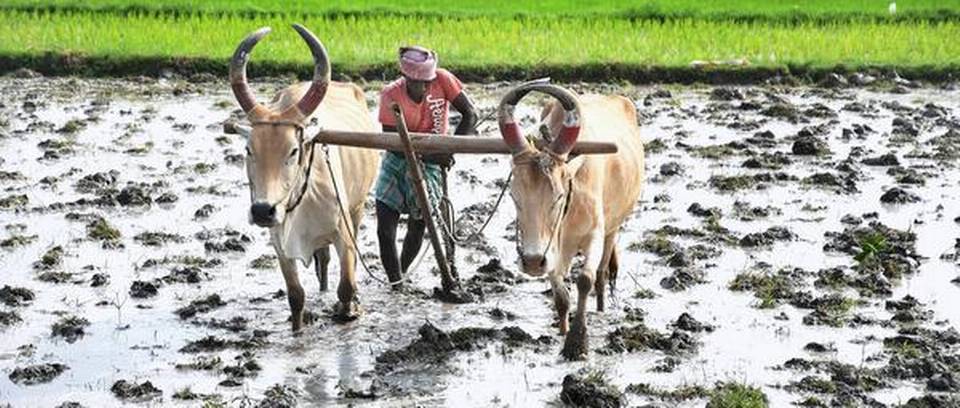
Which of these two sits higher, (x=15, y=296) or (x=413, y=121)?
(x=413, y=121)

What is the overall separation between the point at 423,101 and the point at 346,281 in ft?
3.48

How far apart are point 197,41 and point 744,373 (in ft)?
37.4

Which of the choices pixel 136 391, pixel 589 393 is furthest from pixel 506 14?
pixel 589 393

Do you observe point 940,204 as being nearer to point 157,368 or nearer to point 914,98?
point 914,98

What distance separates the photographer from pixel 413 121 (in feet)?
28.0

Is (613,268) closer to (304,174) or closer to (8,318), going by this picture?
(304,174)

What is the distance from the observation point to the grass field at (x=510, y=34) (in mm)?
17078

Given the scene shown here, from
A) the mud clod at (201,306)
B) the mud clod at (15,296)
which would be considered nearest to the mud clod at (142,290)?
the mud clod at (201,306)

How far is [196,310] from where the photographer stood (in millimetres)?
8805

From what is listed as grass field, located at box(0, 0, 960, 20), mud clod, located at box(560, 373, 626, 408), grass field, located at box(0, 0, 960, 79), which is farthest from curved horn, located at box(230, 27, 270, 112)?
grass field, located at box(0, 0, 960, 20)

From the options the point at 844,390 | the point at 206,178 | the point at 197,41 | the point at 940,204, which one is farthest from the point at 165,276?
the point at 197,41

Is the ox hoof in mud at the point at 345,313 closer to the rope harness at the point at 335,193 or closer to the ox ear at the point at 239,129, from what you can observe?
the rope harness at the point at 335,193

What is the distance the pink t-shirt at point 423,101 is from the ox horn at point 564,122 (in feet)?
4.42

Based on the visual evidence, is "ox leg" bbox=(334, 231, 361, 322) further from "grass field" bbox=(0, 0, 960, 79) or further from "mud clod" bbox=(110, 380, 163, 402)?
"grass field" bbox=(0, 0, 960, 79)
